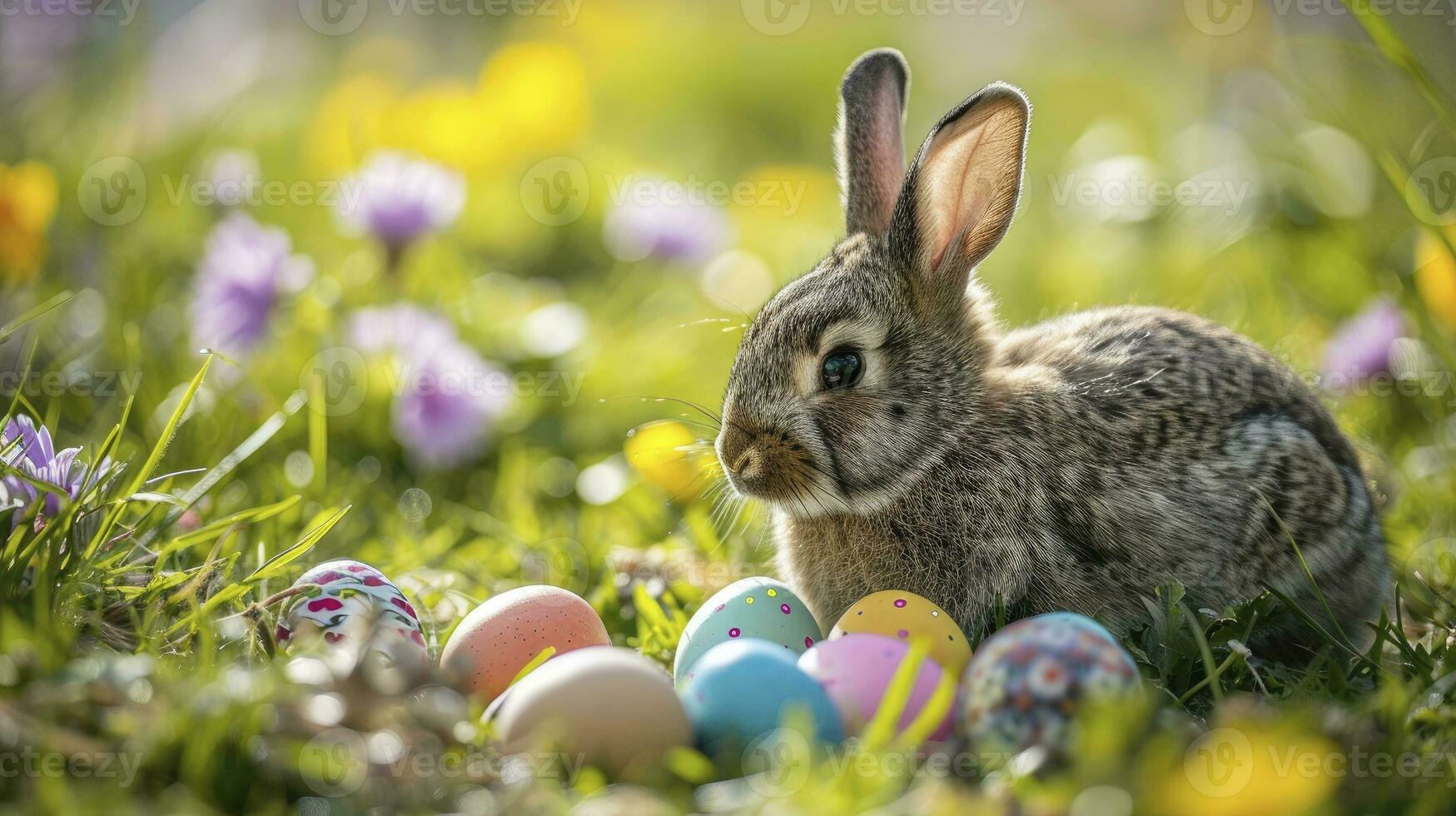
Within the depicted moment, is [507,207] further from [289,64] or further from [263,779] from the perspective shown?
[263,779]

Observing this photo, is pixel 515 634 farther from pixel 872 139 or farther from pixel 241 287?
pixel 241 287

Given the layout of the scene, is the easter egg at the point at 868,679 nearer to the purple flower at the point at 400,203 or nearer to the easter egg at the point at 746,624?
the easter egg at the point at 746,624

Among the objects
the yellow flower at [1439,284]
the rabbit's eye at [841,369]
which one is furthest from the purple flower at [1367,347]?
the rabbit's eye at [841,369]

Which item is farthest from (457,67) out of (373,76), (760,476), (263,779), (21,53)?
(263,779)

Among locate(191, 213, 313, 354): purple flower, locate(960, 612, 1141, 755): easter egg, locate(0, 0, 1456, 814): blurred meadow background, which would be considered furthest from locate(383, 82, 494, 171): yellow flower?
locate(960, 612, 1141, 755): easter egg

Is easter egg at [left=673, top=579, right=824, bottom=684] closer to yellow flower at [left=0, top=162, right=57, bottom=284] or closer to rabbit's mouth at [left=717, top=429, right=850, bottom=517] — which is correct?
rabbit's mouth at [left=717, top=429, right=850, bottom=517]
